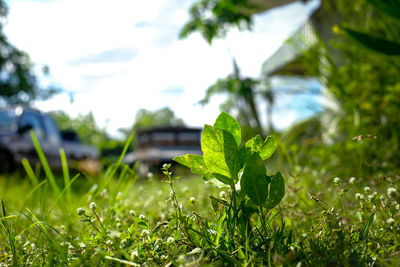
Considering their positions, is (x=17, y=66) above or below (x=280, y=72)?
above

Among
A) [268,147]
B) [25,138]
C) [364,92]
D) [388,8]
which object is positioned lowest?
[25,138]

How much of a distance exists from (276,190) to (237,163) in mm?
125

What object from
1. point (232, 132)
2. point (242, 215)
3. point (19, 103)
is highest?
point (232, 132)

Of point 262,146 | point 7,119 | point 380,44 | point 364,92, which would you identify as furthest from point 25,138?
point 262,146

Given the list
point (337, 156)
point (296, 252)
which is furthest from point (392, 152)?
point (296, 252)

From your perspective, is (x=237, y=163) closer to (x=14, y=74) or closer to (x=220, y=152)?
(x=220, y=152)

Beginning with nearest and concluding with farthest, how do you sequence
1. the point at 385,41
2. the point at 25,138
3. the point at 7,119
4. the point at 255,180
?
the point at 255,180 → the point at 385,41 → the point at 25,138 → the point at 7,119

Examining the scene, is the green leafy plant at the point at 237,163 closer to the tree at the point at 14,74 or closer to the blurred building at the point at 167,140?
the blurred building at the point at 167,140

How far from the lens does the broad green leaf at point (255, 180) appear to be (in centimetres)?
92

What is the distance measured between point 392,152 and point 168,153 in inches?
628

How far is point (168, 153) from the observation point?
18359 millimetres

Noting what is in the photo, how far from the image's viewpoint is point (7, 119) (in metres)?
7.65

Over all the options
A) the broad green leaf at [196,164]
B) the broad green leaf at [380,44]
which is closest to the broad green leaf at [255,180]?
the broad green leaf at [196,164]

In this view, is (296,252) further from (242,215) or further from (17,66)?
(17,66)
